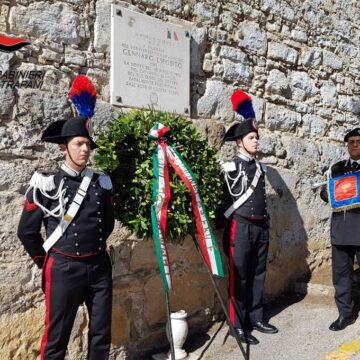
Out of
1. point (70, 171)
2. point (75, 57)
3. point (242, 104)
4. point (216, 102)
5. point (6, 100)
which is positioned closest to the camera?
point (70, 171)

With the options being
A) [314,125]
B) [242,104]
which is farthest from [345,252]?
[314,125]

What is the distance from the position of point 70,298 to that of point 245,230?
6.04 feet

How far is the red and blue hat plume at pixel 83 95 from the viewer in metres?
3.04

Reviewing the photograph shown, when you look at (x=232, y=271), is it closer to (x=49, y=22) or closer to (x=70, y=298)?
(x=70, y=298)

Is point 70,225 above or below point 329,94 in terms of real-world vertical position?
below

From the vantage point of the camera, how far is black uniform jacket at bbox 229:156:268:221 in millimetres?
4234

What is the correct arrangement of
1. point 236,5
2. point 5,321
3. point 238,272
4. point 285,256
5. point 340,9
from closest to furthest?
1. point 5,321
2. point 238,272
3. point 236,5
4. point 285,256
5. point 340,9

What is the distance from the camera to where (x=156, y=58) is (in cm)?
416

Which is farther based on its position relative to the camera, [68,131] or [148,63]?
[148,63]

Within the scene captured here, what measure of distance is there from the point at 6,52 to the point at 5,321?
5.84 feet

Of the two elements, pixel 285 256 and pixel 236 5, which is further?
pixel 285 256

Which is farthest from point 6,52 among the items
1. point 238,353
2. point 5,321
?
point 238,353

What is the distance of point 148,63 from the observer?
4.10m

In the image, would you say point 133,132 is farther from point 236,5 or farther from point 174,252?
point 236,5
